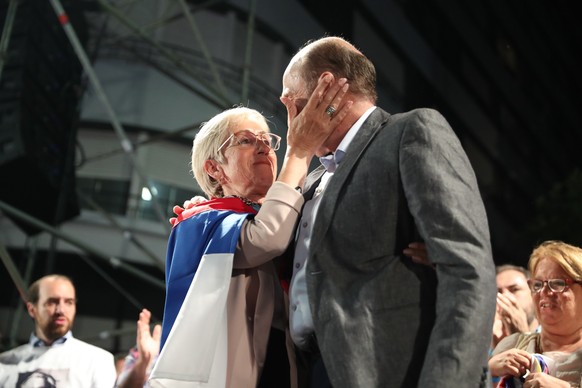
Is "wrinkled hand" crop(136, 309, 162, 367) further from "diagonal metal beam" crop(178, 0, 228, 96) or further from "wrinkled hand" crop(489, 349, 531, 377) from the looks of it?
"diagonal metal beam" crop(178, 0, 228, 96)

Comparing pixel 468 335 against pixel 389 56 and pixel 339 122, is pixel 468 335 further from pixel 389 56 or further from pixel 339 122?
pixel 389 56

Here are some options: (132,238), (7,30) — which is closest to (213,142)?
(7,30)

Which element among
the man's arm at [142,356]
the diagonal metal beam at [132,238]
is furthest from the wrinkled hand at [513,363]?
the diagonal metal beam at [132,238]

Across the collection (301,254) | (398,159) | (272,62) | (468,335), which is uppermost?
(272,62)

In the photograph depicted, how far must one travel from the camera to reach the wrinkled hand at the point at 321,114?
1811 mm

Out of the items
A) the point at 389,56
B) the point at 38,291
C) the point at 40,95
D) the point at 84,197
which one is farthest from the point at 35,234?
the point at 389,56

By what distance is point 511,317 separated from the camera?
10.1ft

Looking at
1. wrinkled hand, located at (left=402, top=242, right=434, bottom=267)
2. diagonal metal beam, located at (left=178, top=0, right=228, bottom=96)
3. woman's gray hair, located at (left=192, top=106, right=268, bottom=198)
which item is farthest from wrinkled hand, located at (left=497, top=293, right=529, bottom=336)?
diagonal metal beam, located at (left=178, top=0, right=228, bottom=96)

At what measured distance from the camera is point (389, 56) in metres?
11.7

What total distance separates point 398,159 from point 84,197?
577 cm

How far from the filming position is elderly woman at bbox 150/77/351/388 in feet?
5.72

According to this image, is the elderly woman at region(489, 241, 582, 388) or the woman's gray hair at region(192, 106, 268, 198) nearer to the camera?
the woman's gray hair at region(192, 106, 268, 198)

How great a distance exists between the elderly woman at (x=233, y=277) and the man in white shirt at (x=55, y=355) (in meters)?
2.11

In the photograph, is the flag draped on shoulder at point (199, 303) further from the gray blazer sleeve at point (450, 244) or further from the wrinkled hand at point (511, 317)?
the wrinkled hand at point (511, 317)
